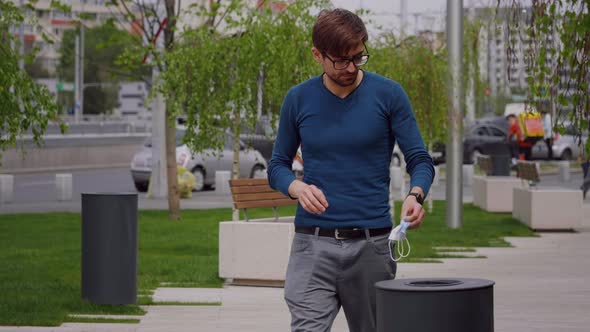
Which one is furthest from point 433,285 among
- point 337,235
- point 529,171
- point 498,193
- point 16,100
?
point 498,193

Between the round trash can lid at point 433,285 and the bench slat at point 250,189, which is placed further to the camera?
the bench slat at point 250,189

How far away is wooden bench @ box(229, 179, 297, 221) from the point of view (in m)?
13.3

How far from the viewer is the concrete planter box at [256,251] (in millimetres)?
12625

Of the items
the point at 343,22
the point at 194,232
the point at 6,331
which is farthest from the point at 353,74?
the point at 194,232

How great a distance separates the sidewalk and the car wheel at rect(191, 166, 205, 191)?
683 inches

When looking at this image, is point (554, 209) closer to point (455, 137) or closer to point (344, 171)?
point (455, 137)

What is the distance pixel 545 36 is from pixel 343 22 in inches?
140

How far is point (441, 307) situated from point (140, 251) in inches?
497

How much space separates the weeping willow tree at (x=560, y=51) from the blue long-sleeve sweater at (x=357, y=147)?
7.60 feet

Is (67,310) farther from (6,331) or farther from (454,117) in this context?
(454,117)

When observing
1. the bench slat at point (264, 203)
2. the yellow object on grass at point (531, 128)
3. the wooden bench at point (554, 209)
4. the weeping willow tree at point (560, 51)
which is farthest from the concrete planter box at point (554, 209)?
the yellow object on grass at point (531, 128)

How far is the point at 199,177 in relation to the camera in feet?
112

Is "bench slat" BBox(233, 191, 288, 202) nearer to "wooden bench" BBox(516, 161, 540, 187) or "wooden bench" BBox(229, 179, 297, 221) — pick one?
"wooden bench" BBox(229, 179, 297, 221)

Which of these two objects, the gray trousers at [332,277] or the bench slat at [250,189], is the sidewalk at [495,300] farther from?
the gray trousers at [332,277]
